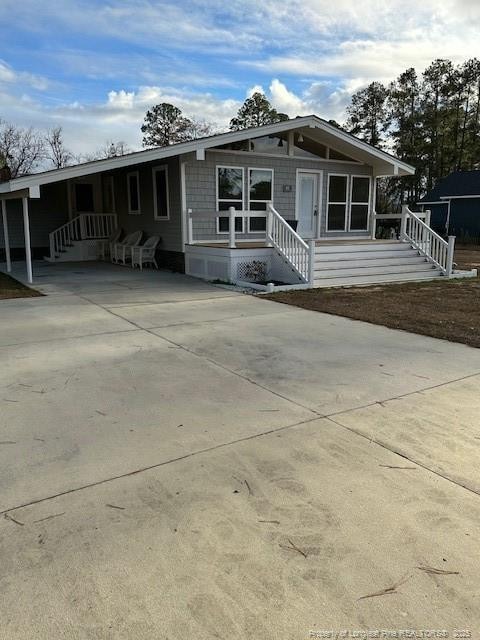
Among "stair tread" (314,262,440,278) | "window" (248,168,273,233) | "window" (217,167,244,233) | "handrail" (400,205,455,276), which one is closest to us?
"stair tread" (314,262,440,278)

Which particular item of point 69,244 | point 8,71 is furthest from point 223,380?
point 8,71

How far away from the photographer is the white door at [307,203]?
13.9 meters

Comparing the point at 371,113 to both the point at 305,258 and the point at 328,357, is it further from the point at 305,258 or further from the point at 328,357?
the point at 328,357

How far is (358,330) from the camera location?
6332 mm

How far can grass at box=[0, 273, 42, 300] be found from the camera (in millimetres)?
9133

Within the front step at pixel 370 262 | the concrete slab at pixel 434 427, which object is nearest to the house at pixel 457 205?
the front step at pixel 370 262

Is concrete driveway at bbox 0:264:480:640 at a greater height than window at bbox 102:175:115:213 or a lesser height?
lesser

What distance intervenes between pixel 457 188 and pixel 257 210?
17.3 meters

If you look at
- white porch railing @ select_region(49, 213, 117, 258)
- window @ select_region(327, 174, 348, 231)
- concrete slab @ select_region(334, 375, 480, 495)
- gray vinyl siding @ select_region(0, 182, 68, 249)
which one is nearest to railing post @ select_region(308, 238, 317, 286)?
window @ select_region(327, 174, 348, 231)

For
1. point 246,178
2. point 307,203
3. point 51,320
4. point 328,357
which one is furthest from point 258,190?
point 328,357

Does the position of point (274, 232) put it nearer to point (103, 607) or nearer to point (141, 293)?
point (141, 293)

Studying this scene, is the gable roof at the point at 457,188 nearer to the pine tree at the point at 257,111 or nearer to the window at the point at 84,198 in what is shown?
the pine tree at the point at 257,111

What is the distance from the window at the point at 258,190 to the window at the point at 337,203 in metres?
2.13

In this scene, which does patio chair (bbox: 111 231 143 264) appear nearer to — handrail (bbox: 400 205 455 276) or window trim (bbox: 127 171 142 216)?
window trim (bbox: 127 171 142 216)
